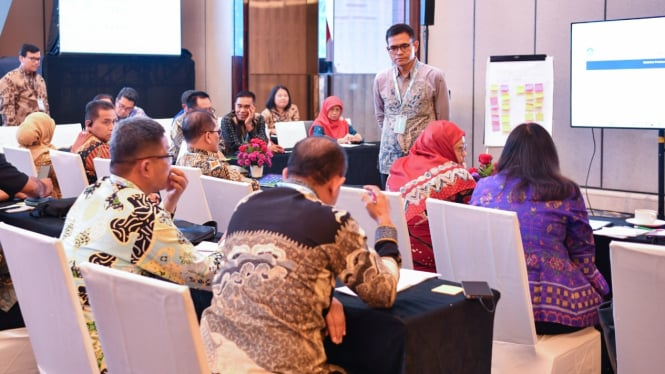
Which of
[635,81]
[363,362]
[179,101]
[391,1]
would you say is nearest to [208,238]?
[363,362]

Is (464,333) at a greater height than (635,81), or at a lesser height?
lesser

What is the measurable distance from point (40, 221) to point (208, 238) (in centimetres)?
91

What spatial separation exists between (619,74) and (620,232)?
2958 mm

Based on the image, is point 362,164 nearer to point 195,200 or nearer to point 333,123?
point 333,123

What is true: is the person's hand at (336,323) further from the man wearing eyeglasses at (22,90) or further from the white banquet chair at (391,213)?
the man wearing eyeglasses at (22,90)

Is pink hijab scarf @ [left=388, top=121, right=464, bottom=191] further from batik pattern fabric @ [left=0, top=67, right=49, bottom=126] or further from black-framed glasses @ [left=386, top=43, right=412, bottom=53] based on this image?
batik pattern fabric @ [left=0, top=67, right=49, bottom=126]

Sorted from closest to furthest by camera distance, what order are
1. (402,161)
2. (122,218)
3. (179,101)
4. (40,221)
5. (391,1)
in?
1. (122,218)
2. (40,221)
3. (402,161)
4. (391,1)
5. (179,101)

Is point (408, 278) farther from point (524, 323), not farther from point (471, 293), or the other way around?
point (524, 323)

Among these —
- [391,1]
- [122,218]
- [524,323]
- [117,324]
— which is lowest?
[524,323]

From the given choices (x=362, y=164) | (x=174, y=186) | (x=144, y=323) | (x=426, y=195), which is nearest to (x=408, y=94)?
(x=362, y=164)

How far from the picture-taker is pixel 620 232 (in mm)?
3740

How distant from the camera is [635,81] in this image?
626 cm

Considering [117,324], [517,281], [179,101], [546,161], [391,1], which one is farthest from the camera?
[179,101]

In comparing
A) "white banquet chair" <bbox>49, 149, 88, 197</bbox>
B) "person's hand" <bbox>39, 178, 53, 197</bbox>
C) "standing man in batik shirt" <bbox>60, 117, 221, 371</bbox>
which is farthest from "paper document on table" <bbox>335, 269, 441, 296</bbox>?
"white banquet chair" <bbox>49, 149, 88, 197</bbox>
